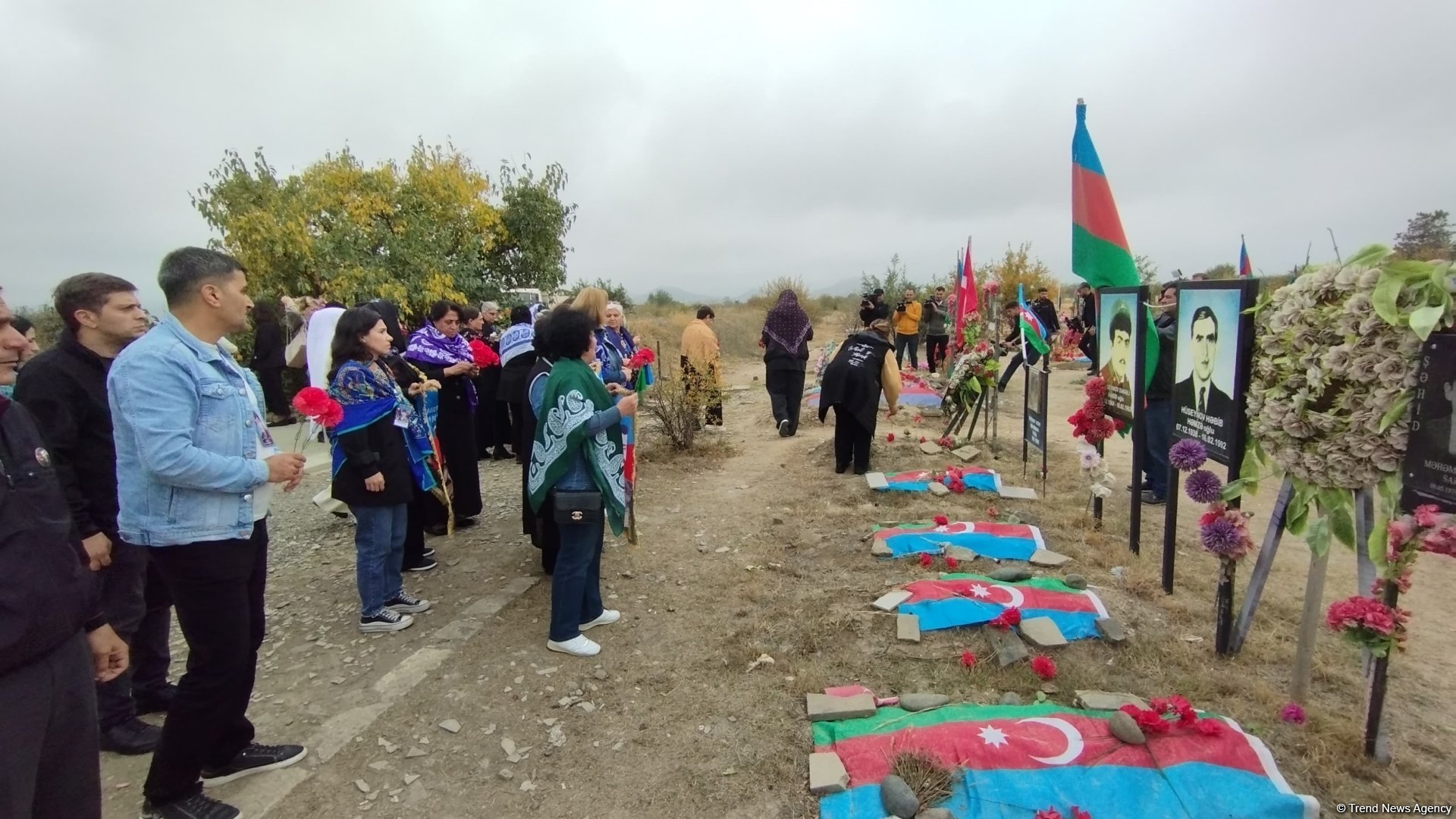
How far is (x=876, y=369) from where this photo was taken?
21.9ft

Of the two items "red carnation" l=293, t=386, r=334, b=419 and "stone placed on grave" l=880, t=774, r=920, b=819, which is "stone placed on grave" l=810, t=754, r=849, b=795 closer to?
"stone placed on grave" l=880, t=774, r=920, b=819

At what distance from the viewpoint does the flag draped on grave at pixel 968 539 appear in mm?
4641

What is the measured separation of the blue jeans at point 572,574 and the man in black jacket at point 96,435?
5.37 feet

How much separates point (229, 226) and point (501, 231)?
5.65 meters

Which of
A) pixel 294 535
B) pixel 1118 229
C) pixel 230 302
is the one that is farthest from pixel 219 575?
pixel 1118 229

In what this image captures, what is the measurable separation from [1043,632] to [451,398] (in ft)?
13.3

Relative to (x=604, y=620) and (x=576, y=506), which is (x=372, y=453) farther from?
(x=604, y=620)

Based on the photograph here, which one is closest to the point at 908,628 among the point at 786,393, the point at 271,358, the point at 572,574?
the point at 572,574

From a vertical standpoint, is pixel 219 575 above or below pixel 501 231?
below

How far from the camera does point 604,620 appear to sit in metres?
3.91

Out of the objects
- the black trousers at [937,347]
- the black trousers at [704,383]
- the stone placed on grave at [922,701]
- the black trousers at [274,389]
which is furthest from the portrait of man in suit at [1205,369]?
the black trousers at [937,347]

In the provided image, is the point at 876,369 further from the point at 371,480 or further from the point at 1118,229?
the point at 371,480

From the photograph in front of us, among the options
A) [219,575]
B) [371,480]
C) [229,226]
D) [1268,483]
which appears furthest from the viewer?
[229,226]

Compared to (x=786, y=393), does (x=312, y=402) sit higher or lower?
higher
